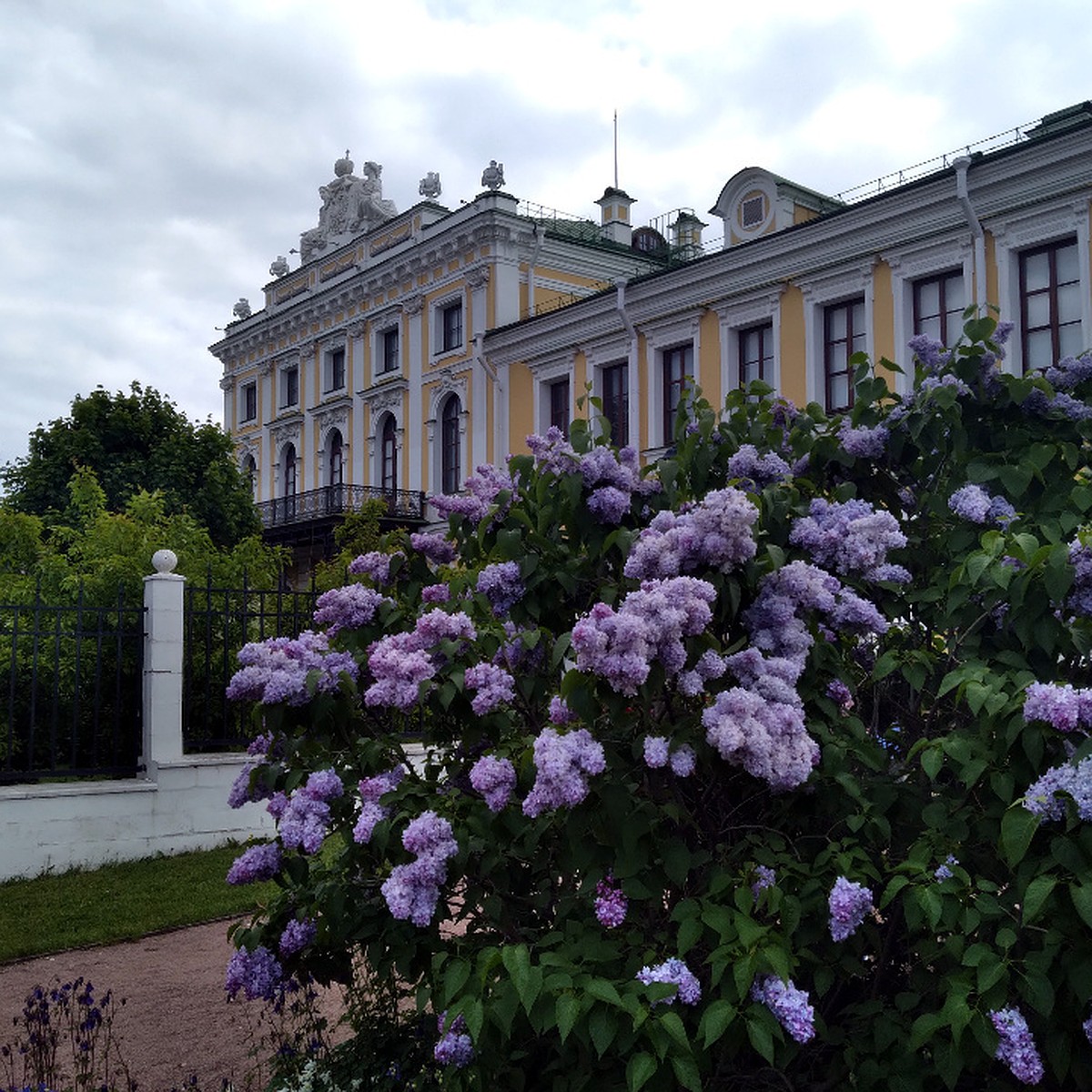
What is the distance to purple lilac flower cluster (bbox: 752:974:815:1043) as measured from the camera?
2.31 meters

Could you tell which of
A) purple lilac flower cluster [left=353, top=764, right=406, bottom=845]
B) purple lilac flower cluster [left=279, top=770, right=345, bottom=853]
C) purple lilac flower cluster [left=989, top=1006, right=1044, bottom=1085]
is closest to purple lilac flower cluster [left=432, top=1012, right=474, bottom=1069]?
purple lilac flower cluster [left=353, top=764, right=406, bottom=845]

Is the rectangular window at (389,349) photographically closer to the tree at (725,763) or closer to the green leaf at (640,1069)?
the tree at (725,763)

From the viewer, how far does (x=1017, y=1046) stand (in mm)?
2244

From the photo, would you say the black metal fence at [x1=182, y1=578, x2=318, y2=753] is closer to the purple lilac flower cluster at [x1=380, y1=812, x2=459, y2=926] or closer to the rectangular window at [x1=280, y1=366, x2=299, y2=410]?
the purple lilac flower cluster at [x1=380, y1=812, x2=459, y2=926]

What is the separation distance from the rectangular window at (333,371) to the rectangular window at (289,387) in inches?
66.9

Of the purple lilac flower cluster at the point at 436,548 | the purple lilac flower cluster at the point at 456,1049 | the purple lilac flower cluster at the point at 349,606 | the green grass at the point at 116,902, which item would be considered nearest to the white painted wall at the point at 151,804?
the green grass at the point at 116,902

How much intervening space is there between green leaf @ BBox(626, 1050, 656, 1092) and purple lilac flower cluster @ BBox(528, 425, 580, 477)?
1.56 meters

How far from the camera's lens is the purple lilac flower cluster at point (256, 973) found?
3.34 m

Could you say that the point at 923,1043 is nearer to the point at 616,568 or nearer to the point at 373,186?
the point at 616,568

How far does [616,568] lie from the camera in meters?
3.29

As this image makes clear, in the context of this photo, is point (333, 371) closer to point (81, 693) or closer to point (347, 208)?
point (347, 208)

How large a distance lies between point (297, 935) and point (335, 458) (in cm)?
2840

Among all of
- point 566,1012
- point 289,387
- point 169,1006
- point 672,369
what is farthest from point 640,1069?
point 289,387

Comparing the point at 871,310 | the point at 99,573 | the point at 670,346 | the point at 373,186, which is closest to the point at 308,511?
the point at 373,186
